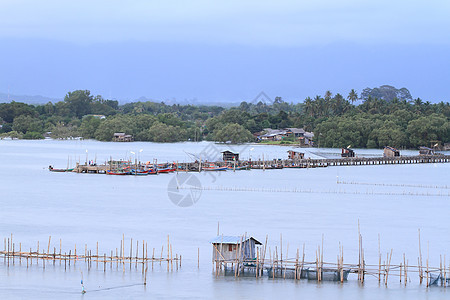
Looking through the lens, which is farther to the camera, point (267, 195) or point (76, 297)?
point (267, 195)

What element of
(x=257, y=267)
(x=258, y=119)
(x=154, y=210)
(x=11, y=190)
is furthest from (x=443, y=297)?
(x=258, y=119)

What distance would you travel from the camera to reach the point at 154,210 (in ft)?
125

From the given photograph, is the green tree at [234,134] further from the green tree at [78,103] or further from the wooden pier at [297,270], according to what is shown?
the wooden pier at [297,270]

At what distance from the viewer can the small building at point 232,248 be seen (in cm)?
2233

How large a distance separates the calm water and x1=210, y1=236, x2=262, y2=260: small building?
0.75 m

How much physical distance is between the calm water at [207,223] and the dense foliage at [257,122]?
3459cm

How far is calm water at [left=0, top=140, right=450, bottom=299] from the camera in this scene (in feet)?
70.6

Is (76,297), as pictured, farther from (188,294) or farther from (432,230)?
(432,230)

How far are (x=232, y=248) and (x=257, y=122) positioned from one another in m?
93.3

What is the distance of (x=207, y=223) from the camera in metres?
33.4

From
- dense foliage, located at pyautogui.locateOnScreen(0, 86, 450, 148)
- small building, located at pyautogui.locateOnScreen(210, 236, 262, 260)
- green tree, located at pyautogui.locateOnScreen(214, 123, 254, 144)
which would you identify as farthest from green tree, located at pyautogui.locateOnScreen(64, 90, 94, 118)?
small building, located at pyautogui.locateOnScreen(210, 236, 262, 260)

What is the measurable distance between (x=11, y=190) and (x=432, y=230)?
1088 inches

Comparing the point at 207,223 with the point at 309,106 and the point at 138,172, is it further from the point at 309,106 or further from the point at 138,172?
the point at 309,106

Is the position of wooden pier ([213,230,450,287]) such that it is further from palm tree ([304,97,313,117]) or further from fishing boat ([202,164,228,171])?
palm tree ([304,97,313,117])
